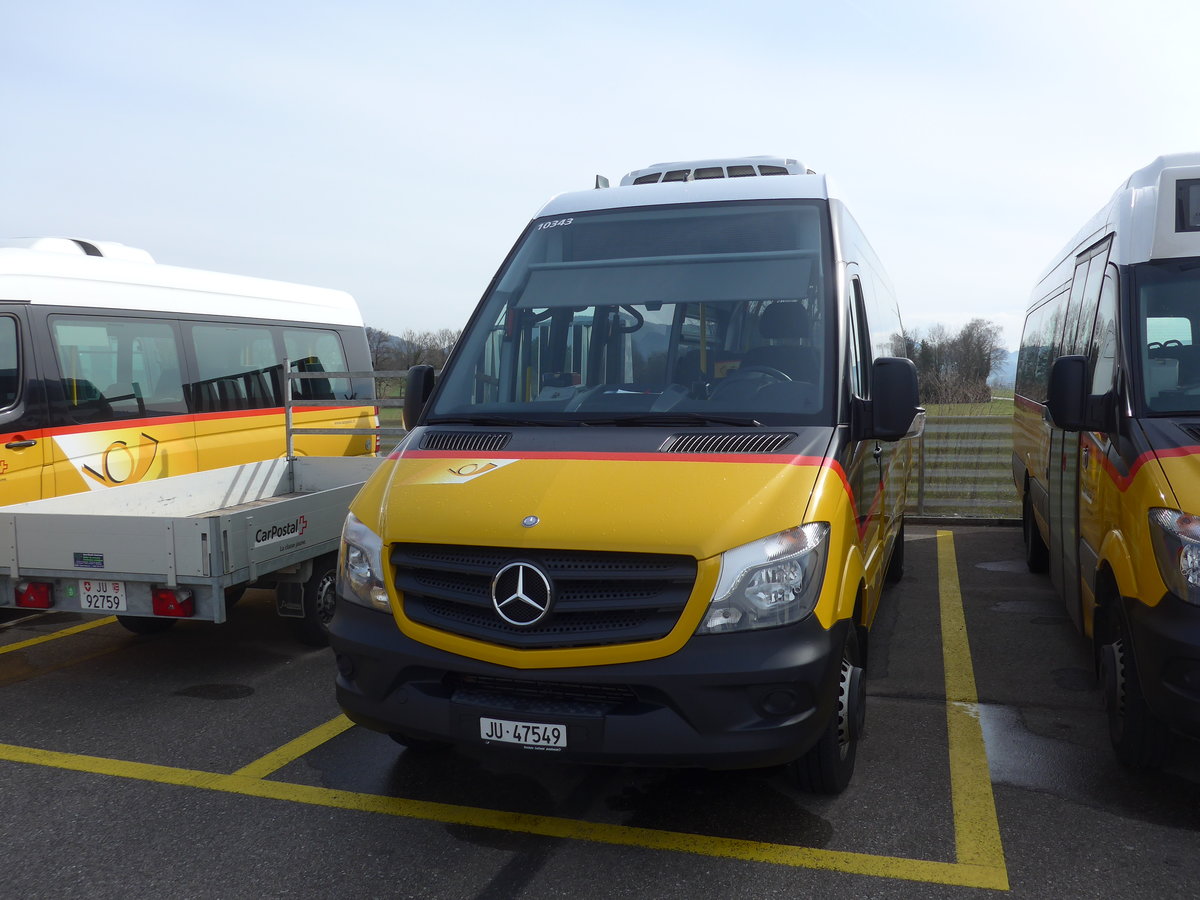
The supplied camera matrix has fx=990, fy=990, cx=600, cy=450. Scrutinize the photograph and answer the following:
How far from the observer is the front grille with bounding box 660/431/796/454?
3699 mm

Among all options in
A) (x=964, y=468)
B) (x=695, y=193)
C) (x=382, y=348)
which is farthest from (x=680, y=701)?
(x=382, y=348)

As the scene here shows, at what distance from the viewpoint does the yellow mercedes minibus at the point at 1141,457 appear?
141 inches

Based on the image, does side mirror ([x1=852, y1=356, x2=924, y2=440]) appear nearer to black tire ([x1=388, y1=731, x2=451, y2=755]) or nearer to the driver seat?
the driver seat

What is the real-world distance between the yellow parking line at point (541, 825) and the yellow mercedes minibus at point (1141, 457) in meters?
1.09

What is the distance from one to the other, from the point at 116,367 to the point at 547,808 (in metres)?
6.08

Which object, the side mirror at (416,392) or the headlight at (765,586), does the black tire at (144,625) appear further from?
the headlight at (765,586)

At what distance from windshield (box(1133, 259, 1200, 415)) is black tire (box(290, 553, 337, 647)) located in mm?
4547

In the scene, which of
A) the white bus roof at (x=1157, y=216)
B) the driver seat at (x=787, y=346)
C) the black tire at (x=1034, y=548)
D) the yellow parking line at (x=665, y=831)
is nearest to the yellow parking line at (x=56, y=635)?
the yellow parking line at (x=665, y=831)

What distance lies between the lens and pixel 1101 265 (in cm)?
517

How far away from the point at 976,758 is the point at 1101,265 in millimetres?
2637

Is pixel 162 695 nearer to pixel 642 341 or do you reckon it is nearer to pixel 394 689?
pixel 394 689

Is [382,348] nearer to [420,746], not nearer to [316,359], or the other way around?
[316,359]

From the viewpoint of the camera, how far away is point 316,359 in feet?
37.5

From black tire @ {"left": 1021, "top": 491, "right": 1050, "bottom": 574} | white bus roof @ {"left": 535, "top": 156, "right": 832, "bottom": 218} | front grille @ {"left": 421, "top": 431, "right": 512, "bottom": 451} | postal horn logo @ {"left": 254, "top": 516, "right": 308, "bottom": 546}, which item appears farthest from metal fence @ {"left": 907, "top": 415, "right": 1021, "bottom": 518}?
front grille @ {"left": 421, "top": 431, "right": 512, "bottom": 451}
